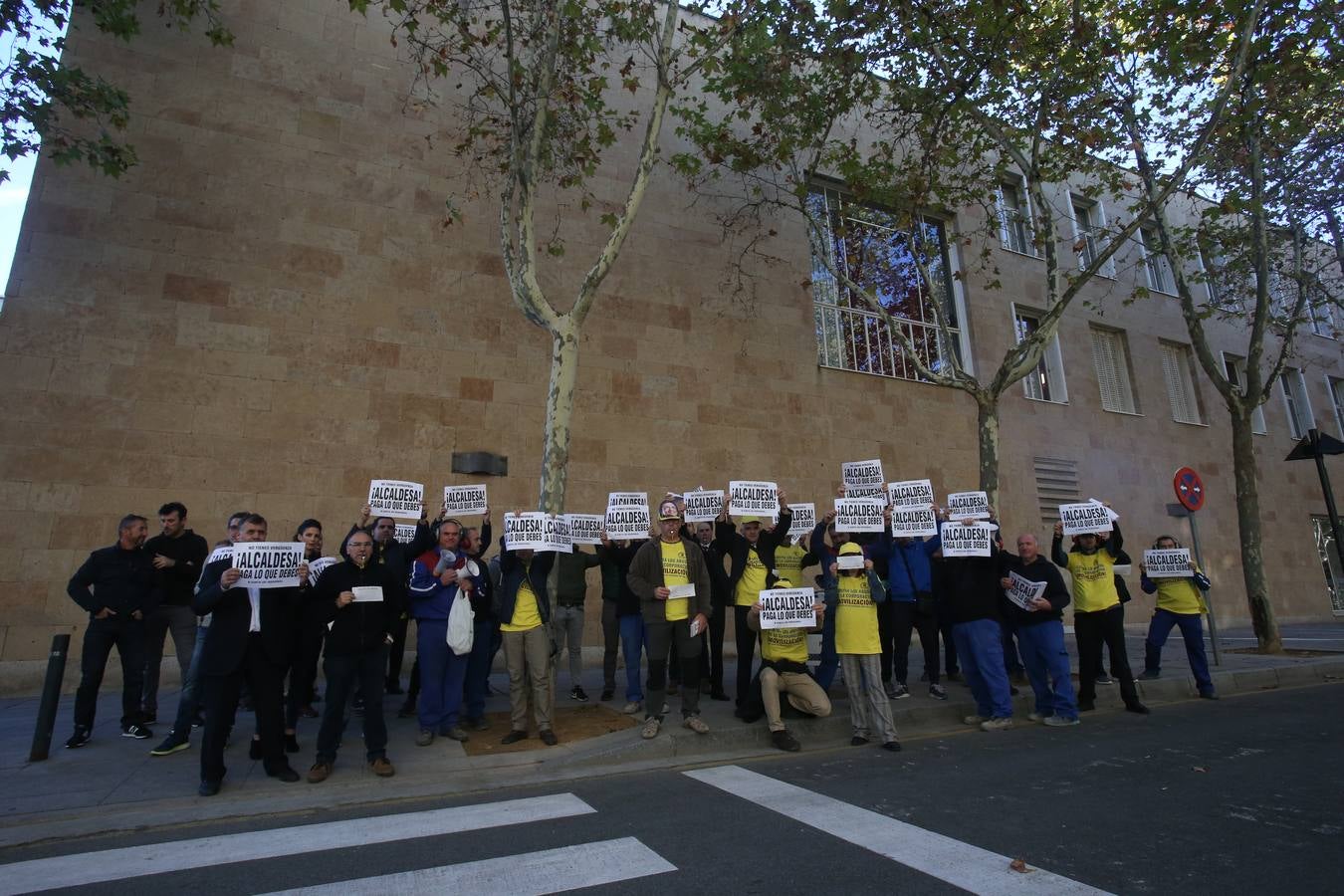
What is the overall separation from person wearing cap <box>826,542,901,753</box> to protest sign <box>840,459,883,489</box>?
2288mm

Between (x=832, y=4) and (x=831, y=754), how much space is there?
931cm

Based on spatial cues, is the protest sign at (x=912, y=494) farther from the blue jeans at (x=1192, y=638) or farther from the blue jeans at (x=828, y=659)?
the blue jeans at (x=1192, y=638)

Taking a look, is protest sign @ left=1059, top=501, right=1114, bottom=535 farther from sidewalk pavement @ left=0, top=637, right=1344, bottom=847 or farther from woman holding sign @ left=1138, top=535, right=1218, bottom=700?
sidewalk pavement @ left=0, top=637, right=1344, bottom=847

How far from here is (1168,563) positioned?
8.70 m

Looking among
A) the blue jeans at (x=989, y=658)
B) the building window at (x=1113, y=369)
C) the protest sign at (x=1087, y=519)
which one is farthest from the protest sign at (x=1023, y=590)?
the building window at (x=1113, y=369)

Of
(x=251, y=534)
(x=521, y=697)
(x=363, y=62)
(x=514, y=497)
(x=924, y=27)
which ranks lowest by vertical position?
(x=521, y=697)

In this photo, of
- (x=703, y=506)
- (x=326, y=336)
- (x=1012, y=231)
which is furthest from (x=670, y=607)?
(x=1012, y=231)

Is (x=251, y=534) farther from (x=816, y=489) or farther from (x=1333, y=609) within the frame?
(x=1333, y=609)

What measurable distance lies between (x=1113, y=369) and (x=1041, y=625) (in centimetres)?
1435

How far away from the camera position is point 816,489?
1325cm

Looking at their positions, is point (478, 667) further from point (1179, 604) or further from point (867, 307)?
point (867, 307)

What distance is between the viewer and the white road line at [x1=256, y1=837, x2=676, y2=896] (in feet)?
10.8

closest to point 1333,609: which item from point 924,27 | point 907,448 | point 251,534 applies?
point 907,448

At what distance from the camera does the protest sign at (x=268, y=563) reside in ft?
16.6
